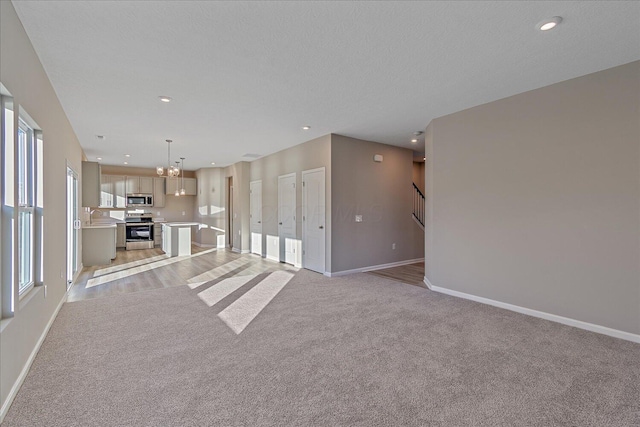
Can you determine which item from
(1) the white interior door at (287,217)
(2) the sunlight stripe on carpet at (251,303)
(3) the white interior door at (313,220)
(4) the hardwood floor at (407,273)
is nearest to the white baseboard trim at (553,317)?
(4) the hardwood floor at (407,273)

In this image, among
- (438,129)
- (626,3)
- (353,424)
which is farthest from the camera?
(438,129)

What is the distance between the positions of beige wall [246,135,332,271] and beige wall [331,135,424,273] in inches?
5.3

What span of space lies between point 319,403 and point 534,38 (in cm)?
338

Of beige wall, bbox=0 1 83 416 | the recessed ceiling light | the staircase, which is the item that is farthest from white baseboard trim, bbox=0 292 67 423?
the staircase

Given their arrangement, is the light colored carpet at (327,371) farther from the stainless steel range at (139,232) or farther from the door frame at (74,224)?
the stainless steel range at (139,232)

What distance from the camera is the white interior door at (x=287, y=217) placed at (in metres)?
6.97

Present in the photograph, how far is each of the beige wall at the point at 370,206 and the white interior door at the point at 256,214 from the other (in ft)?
10.2

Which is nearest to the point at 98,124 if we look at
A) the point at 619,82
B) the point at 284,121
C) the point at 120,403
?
the point at 284,121

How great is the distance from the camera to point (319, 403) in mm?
2045

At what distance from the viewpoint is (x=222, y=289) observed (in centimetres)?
492

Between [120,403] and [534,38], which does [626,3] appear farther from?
[120,403]

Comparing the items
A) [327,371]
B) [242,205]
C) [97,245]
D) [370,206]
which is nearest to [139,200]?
[97,245]

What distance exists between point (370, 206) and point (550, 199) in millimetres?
3245

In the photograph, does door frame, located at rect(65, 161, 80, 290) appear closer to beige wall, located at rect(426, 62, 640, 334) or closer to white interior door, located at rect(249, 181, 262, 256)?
white interior door, located at rect(249, 181, 262, 256)
